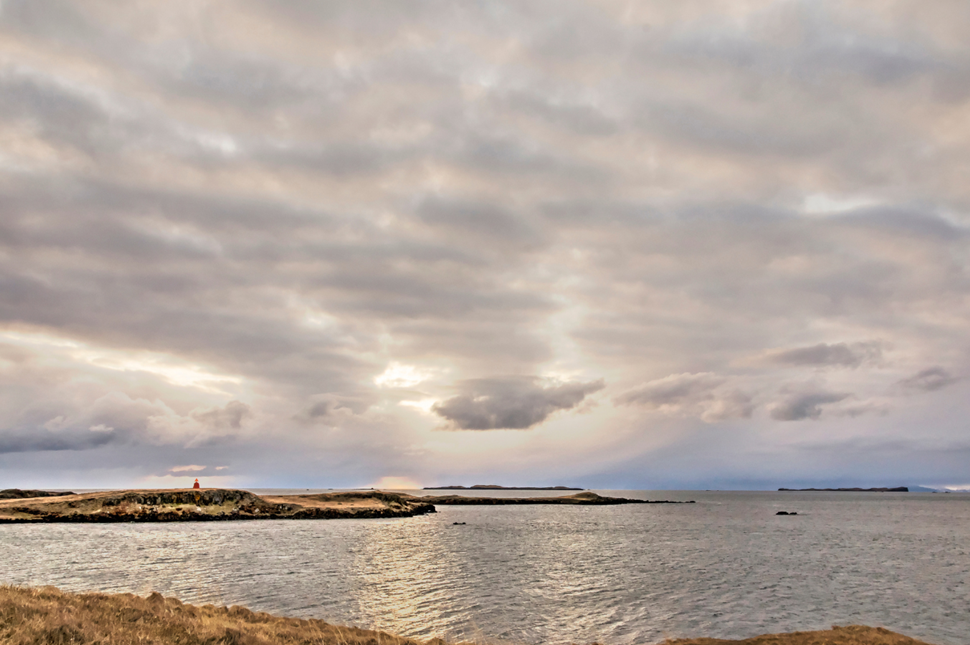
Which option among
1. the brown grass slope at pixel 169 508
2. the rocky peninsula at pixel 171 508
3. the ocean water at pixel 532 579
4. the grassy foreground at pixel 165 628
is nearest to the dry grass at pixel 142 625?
the grassy foreground at pixel 165 628

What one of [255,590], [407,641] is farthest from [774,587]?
[255,590]

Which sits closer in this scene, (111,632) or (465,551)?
(111,632)

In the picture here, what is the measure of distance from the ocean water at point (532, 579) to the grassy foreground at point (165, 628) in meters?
4.21

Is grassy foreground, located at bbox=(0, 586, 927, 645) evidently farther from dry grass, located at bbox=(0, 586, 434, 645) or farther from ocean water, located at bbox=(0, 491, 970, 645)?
ocean water, located at bbox=(0, 491, 970, 645)

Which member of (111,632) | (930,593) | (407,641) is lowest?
(930,593)

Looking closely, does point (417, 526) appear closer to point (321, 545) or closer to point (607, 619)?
point (321, 545)

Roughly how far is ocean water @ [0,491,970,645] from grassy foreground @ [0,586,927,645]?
421 centimetres

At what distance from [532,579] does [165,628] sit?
30781mm

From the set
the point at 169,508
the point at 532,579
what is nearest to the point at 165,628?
the point at 532,579

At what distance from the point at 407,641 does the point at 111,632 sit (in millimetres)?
10794

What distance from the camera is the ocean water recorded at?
97.8 feet

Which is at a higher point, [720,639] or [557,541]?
[720,639]

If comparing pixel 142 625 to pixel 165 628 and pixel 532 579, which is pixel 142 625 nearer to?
pixel 165 628

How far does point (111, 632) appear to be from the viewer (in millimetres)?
16328
